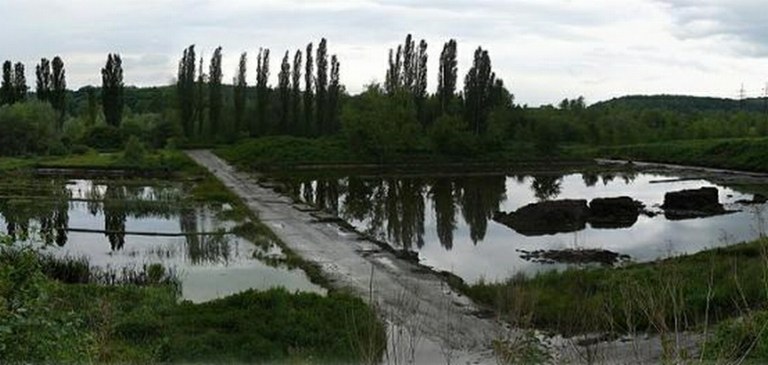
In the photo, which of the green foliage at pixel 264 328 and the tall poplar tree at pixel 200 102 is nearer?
the green foliage at pixel 264 328

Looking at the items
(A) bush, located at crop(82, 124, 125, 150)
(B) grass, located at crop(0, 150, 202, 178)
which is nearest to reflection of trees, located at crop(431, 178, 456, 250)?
(B) grass, located at crop(0, 150, 202, 178)

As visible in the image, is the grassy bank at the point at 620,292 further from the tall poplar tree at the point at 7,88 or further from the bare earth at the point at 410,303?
the tall poplar tree at the point at 7,88

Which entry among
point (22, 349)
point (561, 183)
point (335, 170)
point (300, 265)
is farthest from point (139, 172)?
point (22, 349)

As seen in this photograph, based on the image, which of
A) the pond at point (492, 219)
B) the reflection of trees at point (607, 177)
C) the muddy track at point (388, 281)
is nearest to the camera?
the muddy track at point (388, 281)

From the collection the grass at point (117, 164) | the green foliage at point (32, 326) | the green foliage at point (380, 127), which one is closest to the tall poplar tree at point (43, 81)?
the grass at point (117, 164)

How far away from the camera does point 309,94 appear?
268ft

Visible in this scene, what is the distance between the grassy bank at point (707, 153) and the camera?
69.9 meters

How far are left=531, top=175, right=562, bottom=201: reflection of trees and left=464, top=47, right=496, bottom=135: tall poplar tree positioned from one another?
21.6 m

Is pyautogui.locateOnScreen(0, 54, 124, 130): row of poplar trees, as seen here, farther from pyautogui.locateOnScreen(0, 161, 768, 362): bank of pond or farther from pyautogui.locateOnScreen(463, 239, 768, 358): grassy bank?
pyautogui.locateOnScreen(463, 239, 768, 358): grassy bank

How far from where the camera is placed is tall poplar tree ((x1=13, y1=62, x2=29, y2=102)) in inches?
3310

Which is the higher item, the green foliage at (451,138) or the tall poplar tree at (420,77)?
the tall poplar tree at (420,77)

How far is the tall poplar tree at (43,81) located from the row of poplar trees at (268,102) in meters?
14.7

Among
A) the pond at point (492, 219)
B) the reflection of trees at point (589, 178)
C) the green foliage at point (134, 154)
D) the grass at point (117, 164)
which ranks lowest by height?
the pond at point (492, 219)

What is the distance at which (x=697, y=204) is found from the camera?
134ft
